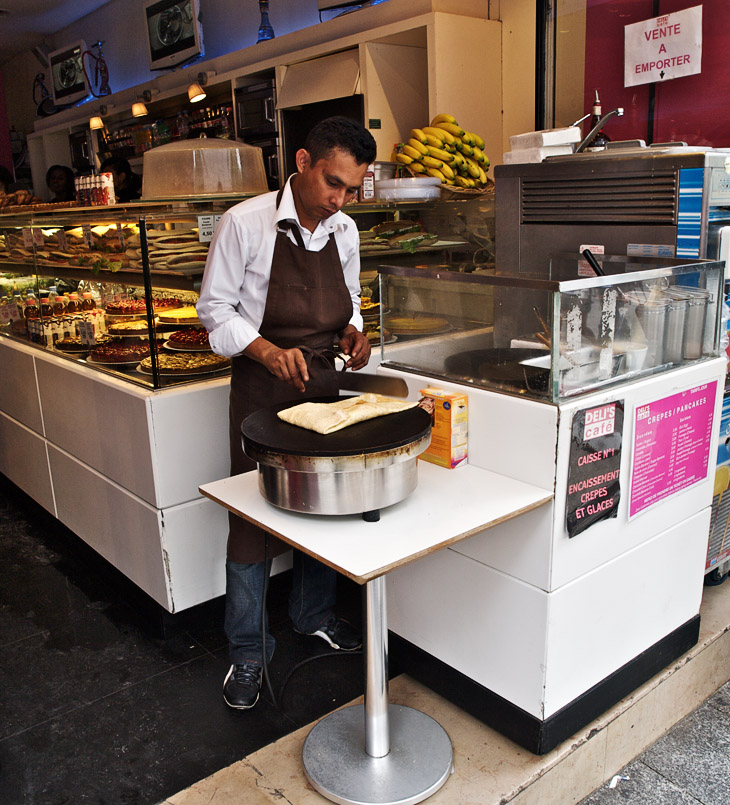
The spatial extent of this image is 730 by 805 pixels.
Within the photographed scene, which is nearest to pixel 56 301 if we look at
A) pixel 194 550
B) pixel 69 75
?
pixel 194 550

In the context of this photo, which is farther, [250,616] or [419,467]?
[250,616]

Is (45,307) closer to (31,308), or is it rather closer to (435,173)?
(31,308)

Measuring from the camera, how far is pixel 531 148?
2.84 m

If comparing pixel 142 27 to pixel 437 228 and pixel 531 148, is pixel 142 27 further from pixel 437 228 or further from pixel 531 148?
pixel 531 148

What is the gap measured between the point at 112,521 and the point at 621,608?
2.01 meters

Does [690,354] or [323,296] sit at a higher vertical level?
[323,296]

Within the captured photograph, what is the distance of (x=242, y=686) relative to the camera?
2.49 meters

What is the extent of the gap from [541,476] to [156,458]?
1.43 metres

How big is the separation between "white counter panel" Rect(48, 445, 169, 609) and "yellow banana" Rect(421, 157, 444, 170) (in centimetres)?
208

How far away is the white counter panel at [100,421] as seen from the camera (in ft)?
9.18

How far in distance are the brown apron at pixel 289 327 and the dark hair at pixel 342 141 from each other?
0.84 feet

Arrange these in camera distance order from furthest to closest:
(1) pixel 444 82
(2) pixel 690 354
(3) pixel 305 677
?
(1) pixel 444 82 → (3) pixel 305 677 → (2) pixel 690 354

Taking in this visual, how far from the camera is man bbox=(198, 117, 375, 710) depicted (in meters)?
2.23

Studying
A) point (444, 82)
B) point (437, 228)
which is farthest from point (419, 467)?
point (444, 82)
